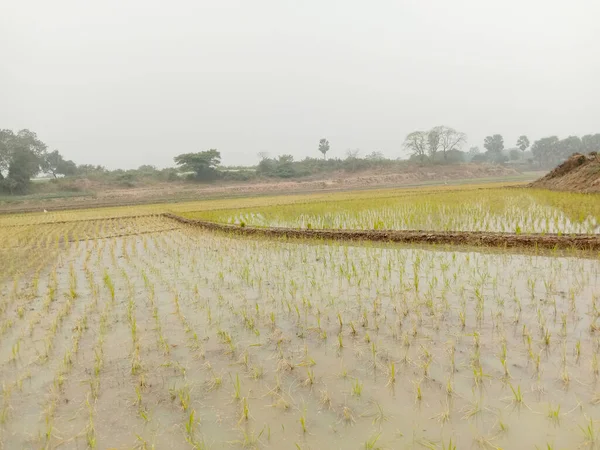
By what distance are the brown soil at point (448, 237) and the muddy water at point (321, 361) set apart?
0.67 m

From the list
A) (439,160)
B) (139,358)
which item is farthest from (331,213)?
(439,160)

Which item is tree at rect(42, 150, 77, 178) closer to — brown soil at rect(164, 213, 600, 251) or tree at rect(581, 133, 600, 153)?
brown soil at rect(164, 213, 600, 251)

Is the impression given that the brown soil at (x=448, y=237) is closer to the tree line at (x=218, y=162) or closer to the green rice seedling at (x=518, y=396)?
the green rice seedling at (x=518, y=396)

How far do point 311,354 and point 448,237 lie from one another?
4370 millimetres

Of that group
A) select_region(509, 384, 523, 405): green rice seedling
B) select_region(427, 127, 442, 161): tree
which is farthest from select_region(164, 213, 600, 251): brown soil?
select_region(427, 127, 442, 161): tree

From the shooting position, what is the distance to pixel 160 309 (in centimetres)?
382

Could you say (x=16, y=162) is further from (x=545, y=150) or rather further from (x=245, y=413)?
(x=545, y=150)

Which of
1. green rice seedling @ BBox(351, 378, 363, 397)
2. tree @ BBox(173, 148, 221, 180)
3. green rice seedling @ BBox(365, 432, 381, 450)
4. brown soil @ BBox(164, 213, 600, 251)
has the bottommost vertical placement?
green rice seedling @ BBox(365, 432, 381, 450)

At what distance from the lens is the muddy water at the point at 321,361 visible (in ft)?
6.14

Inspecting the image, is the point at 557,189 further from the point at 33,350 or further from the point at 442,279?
the point at 33,350

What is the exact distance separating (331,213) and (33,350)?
8.73 meters

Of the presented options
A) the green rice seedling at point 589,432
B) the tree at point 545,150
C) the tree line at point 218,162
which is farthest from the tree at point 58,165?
the tree at point 545,150

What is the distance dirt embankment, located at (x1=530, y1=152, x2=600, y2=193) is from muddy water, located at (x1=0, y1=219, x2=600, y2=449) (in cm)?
998

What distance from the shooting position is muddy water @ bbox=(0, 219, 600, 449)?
1.87 metres
